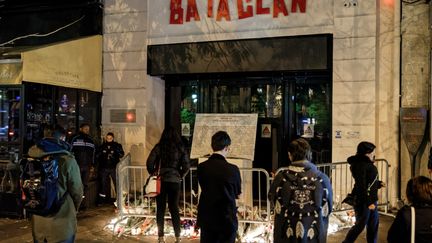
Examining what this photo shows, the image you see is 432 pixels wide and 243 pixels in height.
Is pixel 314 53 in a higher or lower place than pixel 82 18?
lower

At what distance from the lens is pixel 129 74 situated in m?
10.7

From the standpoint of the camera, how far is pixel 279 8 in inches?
374

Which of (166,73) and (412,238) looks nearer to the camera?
(412,238)

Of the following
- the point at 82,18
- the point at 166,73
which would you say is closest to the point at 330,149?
the point at 166,73

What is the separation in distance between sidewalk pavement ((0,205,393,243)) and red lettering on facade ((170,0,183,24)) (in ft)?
14.3

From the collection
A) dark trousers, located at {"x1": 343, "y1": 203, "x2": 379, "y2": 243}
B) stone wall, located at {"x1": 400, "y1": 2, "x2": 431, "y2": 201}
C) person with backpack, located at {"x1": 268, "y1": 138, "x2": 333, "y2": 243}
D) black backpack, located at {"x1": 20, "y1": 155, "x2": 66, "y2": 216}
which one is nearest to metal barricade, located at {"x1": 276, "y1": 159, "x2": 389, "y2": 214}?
stone wall, located at {"x1": 400, "y1": 2, "x2": 431, "y2": 201}

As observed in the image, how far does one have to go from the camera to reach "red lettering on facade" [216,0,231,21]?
9.91 metres

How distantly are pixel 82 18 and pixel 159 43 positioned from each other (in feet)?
6.42

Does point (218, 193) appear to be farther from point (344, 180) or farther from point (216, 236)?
point (344, 180)

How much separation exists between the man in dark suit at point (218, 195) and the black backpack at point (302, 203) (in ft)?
2.09

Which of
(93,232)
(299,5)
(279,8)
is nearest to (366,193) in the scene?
(93,232)

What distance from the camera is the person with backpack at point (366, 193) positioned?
19.6 ft

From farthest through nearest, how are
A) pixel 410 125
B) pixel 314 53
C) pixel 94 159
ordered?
pixel 94 159 → pixel 314 53 → pixel 410 125

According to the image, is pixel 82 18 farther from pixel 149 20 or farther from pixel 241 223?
pixel 241 223
